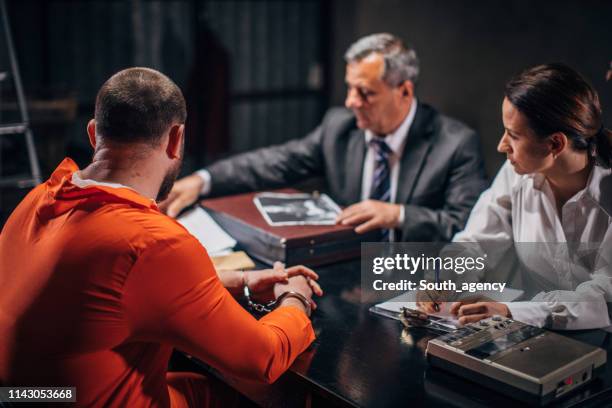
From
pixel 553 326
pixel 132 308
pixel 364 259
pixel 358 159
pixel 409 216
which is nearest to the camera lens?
pixel 132 308

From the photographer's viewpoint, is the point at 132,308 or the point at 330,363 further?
the point at 330,363

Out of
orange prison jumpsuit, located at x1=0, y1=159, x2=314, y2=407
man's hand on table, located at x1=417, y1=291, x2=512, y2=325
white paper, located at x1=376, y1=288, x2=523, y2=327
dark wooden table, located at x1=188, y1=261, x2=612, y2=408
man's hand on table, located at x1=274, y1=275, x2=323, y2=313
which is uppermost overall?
orange prison jumpsuit, located at x1=0, y1=159, x2=314, y2=407

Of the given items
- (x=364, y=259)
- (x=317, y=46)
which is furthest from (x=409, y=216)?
(x=317, y=46)

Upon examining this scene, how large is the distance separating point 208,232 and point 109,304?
1.01 meters

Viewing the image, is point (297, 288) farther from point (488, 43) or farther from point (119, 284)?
point (488, 43)

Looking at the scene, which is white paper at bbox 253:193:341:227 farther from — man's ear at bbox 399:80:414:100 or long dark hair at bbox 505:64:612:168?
long dark hair at bbox 505:64:612:168

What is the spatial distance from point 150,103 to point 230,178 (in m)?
1.46

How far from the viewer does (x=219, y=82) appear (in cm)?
401

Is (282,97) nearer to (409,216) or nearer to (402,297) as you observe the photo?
(409,216)

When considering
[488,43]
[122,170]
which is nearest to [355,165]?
[488,43]

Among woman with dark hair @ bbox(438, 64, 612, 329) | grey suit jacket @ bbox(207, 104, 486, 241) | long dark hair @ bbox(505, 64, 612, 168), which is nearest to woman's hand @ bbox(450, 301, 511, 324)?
woman with dark hair @ bbox(438, 64, 612, 329)

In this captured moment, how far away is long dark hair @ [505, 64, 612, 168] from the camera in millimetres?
1655

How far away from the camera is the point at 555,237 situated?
1.85 m

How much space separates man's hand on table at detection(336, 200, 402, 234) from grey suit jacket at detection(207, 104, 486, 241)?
7cm
